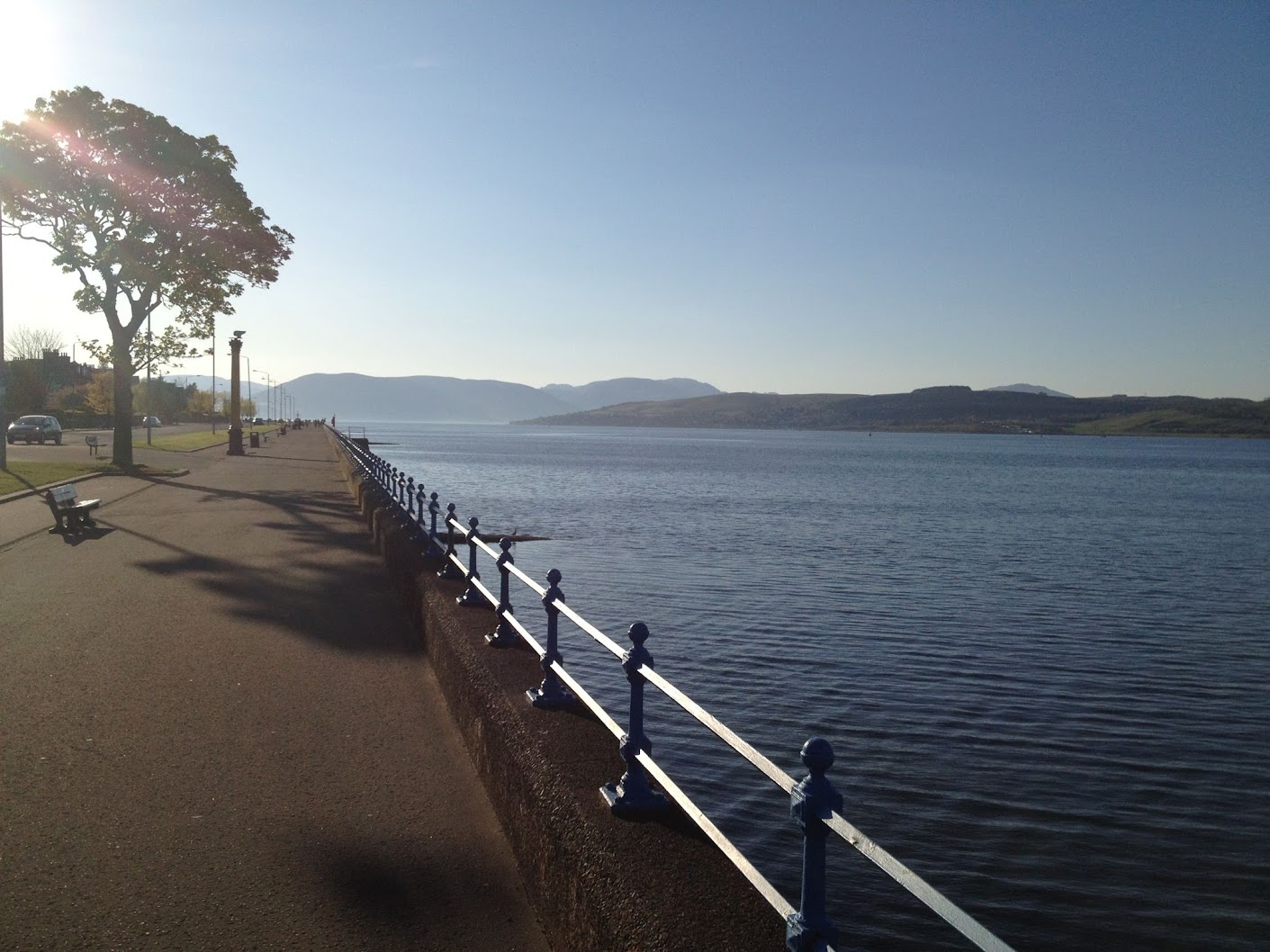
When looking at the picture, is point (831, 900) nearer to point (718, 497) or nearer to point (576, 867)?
point (576, 867)

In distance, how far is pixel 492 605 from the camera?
8977mm

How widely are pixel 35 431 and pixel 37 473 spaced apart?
28641 mm

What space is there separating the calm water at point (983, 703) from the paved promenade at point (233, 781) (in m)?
1.19

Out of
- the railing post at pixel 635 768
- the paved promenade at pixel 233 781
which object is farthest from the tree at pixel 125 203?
the railing post at pixel 635 768

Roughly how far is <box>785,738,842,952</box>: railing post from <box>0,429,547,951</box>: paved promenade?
1.82m

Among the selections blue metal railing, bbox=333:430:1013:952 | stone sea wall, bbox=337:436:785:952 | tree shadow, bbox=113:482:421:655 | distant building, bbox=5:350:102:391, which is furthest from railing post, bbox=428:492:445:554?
distant building, bbox=5:350:102:391

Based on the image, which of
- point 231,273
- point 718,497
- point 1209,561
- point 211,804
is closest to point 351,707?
point 211,804

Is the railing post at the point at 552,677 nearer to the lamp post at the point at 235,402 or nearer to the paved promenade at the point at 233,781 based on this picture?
the paved promenade at the point at 233,781

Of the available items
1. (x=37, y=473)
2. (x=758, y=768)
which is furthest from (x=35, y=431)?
(x=758, y=768)

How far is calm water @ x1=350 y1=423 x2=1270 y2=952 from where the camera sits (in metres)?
7.99

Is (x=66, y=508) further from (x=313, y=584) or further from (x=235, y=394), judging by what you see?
(x=235, y=394)

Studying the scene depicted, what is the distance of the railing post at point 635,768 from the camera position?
4344 millimetres

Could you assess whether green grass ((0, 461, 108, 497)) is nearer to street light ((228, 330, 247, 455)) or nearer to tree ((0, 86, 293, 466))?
tree ((0, 86, 293, 466))

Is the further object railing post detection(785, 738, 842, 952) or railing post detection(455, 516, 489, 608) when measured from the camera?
railing post detection(455, 516, 489, 608)
